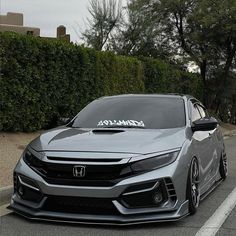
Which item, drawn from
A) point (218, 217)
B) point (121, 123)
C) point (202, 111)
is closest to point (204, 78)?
point (202, 111)

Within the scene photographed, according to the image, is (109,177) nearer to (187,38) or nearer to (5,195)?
(5,195)

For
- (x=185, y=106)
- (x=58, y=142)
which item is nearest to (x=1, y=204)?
(x=58, y=142)

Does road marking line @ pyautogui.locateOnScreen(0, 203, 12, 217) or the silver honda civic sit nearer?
the silver honda civic

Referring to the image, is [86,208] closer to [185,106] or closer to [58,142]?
[58,142]

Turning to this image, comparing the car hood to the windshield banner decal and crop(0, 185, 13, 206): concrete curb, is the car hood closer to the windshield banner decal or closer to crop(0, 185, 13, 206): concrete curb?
the windshield banner decal

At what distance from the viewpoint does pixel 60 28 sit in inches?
1299

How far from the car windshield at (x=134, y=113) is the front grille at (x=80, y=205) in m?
1.47

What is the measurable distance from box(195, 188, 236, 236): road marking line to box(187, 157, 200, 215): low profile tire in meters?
0.24

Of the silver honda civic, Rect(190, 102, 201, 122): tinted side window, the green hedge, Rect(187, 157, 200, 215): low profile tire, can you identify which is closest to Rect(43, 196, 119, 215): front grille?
the silver honda civic

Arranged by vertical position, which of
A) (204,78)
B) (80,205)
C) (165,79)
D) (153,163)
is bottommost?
(204,78)

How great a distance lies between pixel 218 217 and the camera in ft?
21.5

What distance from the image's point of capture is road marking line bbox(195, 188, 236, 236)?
584 centimetres

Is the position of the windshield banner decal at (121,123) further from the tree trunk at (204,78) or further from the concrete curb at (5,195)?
the tree trunk at (204,78)

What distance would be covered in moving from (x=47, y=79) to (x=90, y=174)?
861 cm
